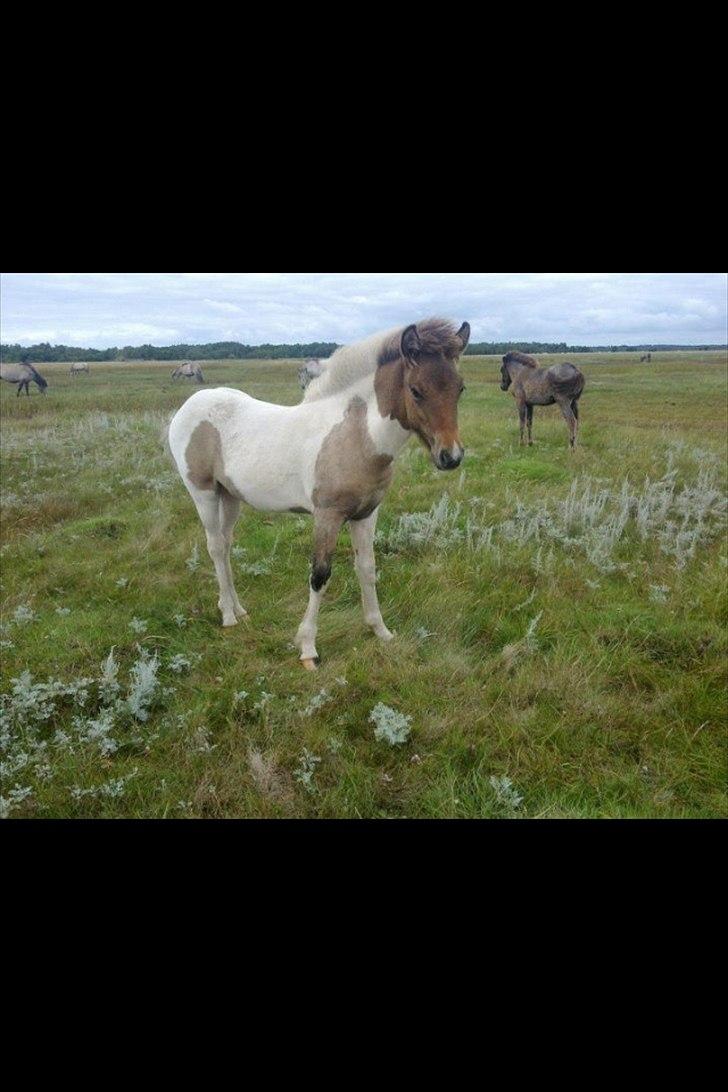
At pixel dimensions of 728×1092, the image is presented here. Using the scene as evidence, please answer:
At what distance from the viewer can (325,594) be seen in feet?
16.4

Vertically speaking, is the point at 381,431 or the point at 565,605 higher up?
the point at 381,431

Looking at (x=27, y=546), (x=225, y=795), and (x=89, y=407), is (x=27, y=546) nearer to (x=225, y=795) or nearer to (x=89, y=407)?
(x=225, y=795)

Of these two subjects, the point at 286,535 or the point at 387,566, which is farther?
the point at 286,535

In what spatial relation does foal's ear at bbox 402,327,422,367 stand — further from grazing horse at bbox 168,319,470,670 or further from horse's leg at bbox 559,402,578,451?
horse's leg at bbox 559,402,578,451

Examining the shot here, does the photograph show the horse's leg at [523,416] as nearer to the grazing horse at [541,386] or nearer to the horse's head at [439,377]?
the grazing horse at [541,386]

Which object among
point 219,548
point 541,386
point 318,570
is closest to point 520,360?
point 541,386

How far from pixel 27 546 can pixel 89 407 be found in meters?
10.9

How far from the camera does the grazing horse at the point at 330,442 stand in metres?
2.83

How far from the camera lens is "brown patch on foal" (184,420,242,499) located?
425 centimetres

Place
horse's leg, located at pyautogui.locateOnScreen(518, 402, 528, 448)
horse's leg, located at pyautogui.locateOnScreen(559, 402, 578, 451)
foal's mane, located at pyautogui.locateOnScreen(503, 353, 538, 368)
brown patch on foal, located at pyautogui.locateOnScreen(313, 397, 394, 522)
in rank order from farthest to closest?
foal's mane, located at pyautogui.locateOnScreen(503, 353, 538, 368), horse's leg, located at pyautogui.locateOnScreen(518, 402, 528, 448), horse's leg, located at pyautogui.locateOnScreen(559, 402, 578, 451), brown patch on foal, located at pyautogui.locateOnScreen(313, 397, 394, 522)

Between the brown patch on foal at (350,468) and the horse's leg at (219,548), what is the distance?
1.41 meters

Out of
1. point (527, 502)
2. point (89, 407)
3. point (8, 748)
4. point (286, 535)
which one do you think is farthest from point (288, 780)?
point (89, 407)

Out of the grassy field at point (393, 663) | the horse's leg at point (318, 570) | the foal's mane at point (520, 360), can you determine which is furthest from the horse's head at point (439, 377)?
the foal's mane at point (520, 360)

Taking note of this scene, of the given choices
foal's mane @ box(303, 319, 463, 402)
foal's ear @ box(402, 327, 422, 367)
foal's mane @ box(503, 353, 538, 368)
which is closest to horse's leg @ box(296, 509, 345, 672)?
foal's mane @ box(303, 319, 463, 402)
